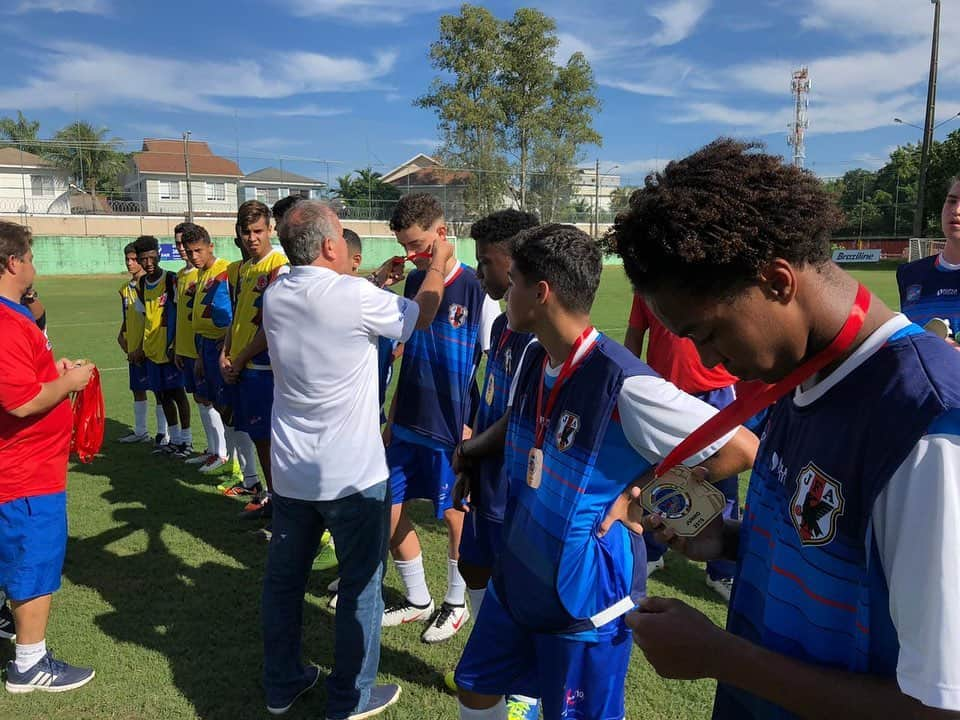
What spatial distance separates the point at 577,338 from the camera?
2375mm

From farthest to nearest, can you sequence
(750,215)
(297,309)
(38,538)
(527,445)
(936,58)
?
(936,58)
(38,538)
(297,309)
(527,445)
(750,215)

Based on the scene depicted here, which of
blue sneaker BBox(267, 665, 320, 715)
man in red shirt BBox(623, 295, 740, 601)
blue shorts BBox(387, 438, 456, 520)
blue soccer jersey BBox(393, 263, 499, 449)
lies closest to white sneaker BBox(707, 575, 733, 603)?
man in red shirt BBox(623, 295, 740, 601)

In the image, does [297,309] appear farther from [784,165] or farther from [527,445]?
[784,165]

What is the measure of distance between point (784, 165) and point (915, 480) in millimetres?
594

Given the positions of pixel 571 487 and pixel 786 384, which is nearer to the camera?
pixel 786 384

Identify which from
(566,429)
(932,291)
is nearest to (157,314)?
(566,429)

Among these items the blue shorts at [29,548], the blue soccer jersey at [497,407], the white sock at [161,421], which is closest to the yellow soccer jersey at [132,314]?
the white sock at [161,421]

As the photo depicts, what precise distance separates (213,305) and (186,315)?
0.89 meters

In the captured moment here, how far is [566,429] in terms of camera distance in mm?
2268

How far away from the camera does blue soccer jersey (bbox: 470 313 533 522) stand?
3301 mm

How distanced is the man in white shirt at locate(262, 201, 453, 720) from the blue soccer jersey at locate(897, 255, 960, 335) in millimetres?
3378

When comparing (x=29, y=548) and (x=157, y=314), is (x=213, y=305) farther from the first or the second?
(x=29, y=548)

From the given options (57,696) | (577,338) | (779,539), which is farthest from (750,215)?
(57,696)

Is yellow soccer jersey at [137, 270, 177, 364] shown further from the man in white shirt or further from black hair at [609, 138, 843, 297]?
black hair at [609, 138, 843, 297]
